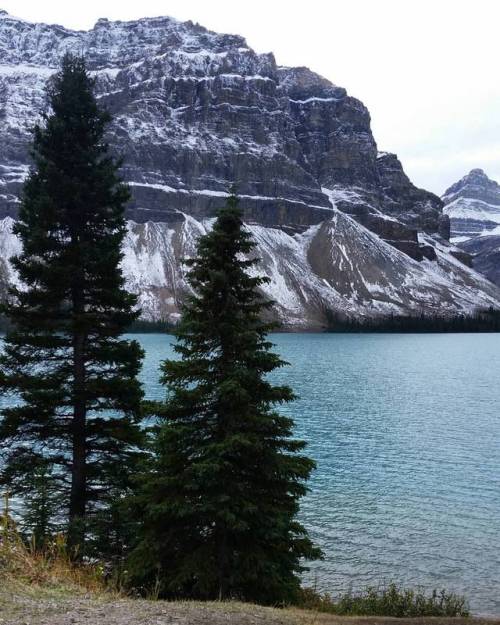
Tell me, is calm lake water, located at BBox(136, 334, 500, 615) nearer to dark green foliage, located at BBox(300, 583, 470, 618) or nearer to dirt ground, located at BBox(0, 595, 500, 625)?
dark green foliage, located at BBox(300, 583, 470, 618)

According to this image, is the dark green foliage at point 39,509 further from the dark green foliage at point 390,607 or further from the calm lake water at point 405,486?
the calm lake water at point 405,486

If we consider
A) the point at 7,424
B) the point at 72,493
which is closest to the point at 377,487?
the point at 72,493

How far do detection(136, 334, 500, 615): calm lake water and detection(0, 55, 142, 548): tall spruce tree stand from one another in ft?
29.5

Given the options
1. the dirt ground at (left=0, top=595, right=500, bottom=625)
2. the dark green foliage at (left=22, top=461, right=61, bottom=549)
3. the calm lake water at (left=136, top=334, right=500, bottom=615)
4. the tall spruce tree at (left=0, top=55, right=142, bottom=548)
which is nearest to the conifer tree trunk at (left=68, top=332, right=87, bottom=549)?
the tall spruce tree at (left=0, top=55, right=142, bottom=548)

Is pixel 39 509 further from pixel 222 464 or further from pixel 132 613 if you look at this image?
pixel 132 613

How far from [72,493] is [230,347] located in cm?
807

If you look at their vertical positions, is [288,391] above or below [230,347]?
below

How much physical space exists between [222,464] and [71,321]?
801 centimetres

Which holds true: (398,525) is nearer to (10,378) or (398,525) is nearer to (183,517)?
(183,517)

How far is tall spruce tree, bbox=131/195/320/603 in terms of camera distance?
14.2 m

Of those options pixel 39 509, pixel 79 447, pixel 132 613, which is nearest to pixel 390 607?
pixel 132 613

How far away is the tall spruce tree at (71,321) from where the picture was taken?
61.3ft

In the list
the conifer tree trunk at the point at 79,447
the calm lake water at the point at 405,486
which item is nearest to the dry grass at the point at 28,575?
the conifer tree trunk at the point at 79,447

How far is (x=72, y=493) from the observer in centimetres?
1886
